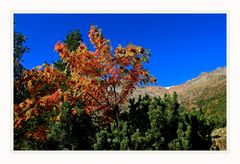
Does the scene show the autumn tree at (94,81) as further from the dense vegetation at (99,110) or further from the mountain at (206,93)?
the mountain at (206,93)

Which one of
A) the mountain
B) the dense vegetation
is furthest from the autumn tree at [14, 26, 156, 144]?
the mountain

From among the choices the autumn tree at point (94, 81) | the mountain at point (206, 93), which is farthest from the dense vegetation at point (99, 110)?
the mountain at point (206, 93)

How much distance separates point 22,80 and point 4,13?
7.43 feet

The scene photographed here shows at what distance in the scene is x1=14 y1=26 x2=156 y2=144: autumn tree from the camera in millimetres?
8234

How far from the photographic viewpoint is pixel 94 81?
8180 millimetres

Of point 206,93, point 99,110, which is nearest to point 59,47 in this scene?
point 99,110

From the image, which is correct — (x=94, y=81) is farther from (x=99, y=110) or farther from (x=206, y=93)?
(x=206, y=93)

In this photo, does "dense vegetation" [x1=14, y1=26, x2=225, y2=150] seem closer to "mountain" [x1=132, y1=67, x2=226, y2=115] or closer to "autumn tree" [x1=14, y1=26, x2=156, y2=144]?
Result: "autumn tree" [x1=14, y1=26, x2=156, y2=144]

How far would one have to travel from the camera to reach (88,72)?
8250 mm

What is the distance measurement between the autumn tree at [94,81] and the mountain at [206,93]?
21.5 feet

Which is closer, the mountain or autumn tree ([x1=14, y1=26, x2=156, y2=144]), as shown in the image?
autumn tree ([x1=14, y1=26, x2=156, y2=144])

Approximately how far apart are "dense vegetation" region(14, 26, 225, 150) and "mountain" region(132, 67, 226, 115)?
6.64 metres
